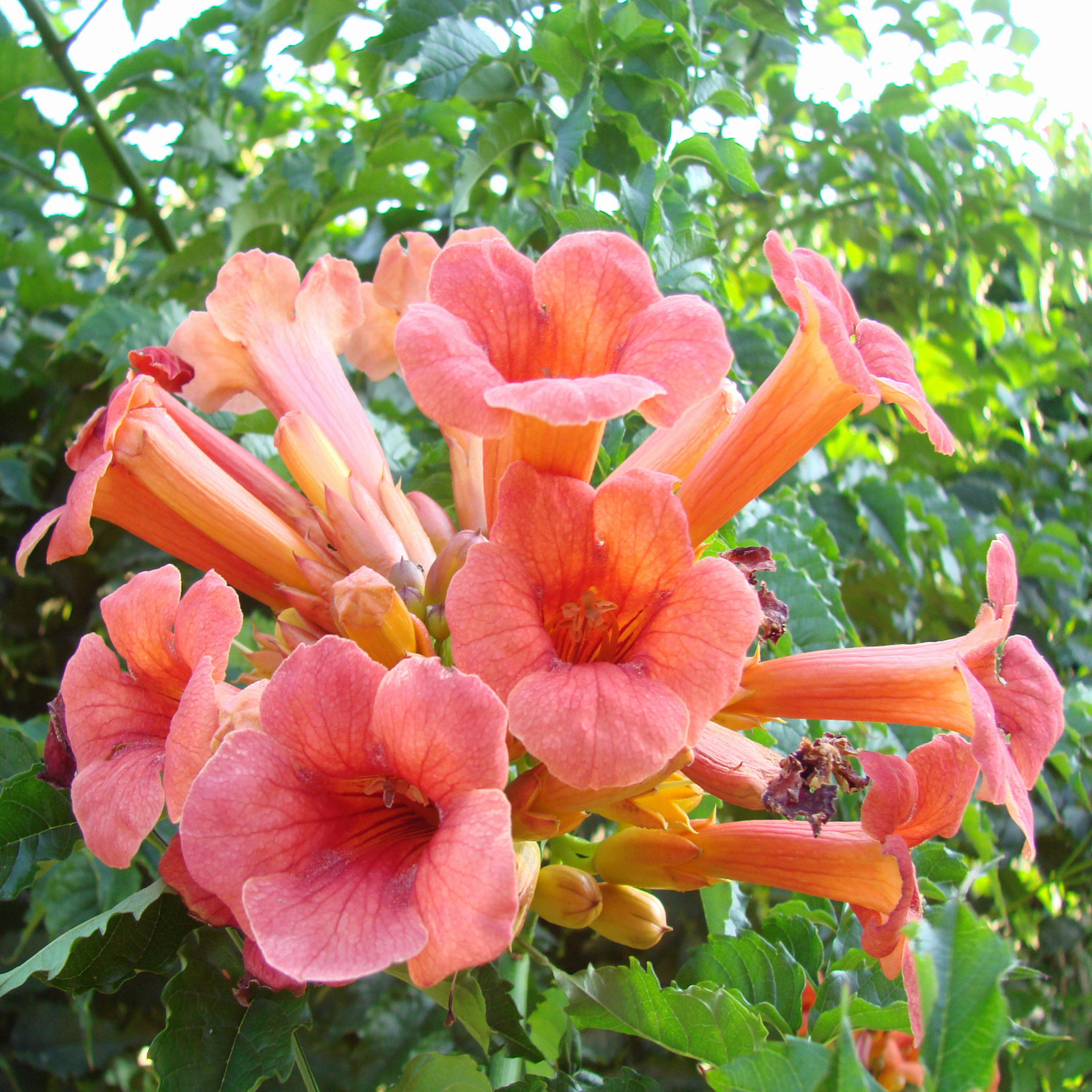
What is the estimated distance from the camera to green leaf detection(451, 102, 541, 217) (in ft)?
6.09

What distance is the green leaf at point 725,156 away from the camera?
1.75m

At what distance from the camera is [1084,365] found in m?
3.78

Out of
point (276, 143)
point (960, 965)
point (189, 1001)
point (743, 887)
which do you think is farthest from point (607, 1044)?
point (276, 143)

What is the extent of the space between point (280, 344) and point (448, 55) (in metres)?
0.76

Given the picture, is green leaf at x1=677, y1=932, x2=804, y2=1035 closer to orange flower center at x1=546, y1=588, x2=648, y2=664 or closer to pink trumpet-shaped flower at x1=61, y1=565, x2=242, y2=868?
orange flower center at x1=546, y1=588, x2=648, y2=664

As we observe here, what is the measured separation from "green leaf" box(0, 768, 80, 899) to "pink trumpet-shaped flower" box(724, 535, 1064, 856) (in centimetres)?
106

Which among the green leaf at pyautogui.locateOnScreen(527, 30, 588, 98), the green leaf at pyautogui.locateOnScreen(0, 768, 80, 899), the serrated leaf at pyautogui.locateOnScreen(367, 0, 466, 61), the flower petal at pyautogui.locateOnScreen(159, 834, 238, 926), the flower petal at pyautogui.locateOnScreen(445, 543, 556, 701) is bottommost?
the green leaf at pyautogui.locateOnScreen(0, 768, 80, 899)

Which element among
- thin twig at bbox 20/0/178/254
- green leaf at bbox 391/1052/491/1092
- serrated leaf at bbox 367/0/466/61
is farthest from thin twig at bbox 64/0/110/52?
green leaf at bbox 391/1052/491/1092

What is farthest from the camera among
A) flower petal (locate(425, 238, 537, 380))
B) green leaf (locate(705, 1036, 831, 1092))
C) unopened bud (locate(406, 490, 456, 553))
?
unopened bud (locate(406, 490, 456, 553))

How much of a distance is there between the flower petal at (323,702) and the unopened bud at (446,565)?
0.34m

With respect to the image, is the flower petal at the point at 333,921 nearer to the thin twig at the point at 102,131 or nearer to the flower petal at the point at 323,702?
the flower petal at the point at 323,702

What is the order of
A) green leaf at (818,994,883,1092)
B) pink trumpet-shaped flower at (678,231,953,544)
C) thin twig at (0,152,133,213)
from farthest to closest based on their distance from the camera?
thin twig at (0,152,133,213) < pink trumpet-shaped flower at (678,231,953,544) < green leaf at (818,994,883,1092)

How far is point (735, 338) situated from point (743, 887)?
1.47m

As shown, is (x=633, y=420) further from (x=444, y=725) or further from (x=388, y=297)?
(x=444, y=725)
